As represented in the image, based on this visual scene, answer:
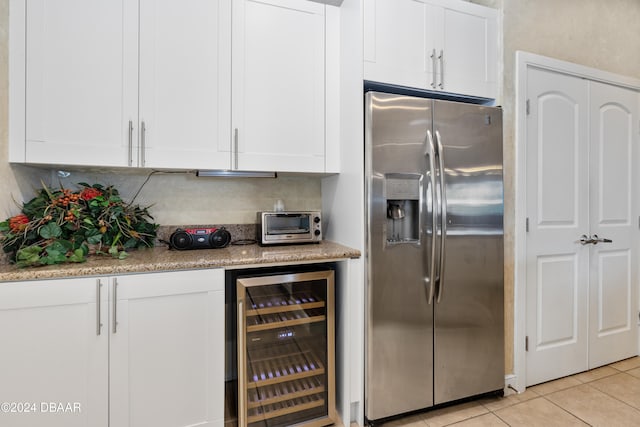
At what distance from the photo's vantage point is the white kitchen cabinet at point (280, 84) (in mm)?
1836

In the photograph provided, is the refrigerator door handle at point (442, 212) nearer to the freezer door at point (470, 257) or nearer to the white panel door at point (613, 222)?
the freezer door at point (470, 257)

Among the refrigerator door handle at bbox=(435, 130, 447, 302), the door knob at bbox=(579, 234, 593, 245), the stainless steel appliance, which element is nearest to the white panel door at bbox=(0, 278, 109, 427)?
the stainless steel appliance

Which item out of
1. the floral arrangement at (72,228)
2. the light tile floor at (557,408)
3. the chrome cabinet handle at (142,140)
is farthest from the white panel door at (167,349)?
the light tile floor at (557,408)

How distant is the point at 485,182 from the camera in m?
1.91

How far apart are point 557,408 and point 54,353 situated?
8.74 feet

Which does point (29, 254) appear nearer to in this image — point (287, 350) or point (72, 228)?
point (72, 228)

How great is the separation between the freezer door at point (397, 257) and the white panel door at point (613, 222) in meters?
1.51

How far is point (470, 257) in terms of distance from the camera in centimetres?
189

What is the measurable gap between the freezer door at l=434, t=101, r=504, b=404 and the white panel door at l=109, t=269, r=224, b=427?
122cm

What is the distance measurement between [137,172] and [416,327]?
6.13 ft

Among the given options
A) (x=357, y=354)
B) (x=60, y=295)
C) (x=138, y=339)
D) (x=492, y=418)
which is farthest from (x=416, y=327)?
(x=60, y=295)

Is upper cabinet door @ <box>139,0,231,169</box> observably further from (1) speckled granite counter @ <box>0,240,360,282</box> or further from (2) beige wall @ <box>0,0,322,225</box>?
(1) speckled granite counter @ <box>0,240,360,282</box>

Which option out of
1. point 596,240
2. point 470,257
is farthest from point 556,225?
point 470,257

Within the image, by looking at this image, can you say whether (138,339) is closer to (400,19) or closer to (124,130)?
(124,130)
